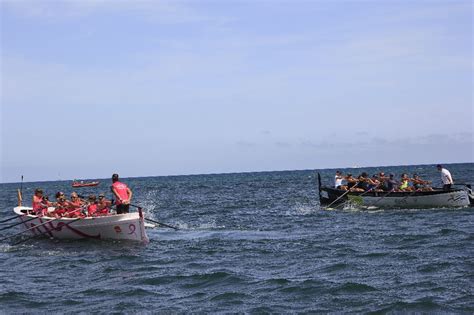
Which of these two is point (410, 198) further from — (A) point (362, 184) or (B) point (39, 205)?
(B) point (39, 205)

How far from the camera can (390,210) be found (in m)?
30.7

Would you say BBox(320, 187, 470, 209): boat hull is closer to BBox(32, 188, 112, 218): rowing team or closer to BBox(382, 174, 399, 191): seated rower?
BBox(382, 174, 399, 191): seated rower

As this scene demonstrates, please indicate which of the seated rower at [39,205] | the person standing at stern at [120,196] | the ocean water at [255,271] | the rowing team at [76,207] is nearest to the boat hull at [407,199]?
the ocean water at [255,271]

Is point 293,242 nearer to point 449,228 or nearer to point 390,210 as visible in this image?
point 449,228

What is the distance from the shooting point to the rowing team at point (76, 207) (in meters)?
21.5

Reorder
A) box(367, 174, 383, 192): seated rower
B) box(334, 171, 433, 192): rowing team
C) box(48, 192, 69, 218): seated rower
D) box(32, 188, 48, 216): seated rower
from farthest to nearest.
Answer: box(367, 174, 383, 192): seated rower → box(334, 171, 433, 192): rowing team → box(32, 188, 48, 216): seated rower → box(48, 192, 69, 218): seated rower

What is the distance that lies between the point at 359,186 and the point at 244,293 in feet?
67.8

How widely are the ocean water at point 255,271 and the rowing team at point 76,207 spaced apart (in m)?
1.02

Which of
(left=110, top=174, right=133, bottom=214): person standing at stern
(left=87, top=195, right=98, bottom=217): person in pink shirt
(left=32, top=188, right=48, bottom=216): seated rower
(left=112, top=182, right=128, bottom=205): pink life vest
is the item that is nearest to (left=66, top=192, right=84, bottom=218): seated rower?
(left=87, top=195, right=98, bottom=217): person in pink shirt

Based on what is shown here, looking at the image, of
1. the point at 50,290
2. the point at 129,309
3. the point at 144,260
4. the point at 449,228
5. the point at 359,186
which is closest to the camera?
the point at 129,309

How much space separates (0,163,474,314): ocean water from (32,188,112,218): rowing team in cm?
102

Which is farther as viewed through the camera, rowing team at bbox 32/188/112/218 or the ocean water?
rowing team at bbox 32/188/112/218

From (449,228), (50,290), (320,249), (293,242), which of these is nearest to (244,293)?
(50,290)

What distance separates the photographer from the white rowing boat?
20.0 m
